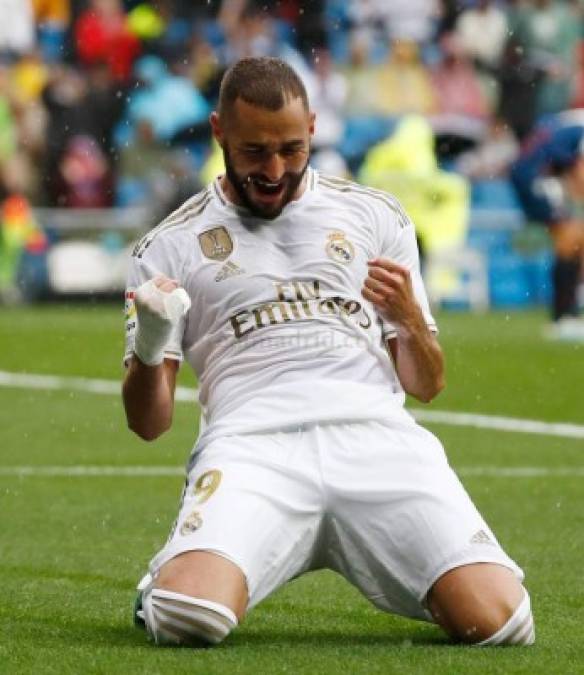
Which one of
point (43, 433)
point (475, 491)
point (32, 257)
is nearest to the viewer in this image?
point (475, 491)

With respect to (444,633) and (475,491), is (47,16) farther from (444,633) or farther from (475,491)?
(444,633)

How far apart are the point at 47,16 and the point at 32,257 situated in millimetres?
3518

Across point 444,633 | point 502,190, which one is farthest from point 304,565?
point 502,190

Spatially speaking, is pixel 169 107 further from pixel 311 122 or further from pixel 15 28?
pixel 311 122

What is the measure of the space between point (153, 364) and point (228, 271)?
15.8 inches

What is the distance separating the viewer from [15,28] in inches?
867

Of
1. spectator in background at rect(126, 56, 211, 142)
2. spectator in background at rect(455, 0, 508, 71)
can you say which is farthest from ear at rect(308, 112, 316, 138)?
spectator in background at rect(455, 0, 508, 71)

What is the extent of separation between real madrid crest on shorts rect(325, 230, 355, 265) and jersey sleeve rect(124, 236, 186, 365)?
406 mm

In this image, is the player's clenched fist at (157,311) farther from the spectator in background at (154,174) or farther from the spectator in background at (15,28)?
the spectator in background at (15,28)

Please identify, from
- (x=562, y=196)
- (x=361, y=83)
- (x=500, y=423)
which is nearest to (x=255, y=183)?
(x=500, y=423)

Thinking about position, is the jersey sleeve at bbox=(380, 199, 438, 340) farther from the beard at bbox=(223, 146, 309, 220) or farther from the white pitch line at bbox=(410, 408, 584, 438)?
the white pitch line at bbox=(410, 408, 584, 438)

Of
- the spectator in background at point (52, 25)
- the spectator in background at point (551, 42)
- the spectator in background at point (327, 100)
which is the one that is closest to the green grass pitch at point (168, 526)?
the spectator in background at point (327, 100)

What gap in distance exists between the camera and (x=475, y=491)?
897cm

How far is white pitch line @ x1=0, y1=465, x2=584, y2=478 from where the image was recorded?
9.44m
